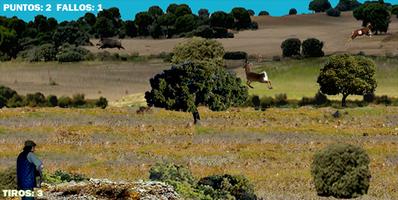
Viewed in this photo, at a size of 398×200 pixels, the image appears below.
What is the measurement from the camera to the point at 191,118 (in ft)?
262

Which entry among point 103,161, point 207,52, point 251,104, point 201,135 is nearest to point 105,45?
point 207,52

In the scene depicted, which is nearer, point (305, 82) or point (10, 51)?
point (305, 82)

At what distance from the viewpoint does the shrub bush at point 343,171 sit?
126 feet

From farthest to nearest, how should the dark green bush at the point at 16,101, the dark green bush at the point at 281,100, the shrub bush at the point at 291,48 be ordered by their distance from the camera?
the shrub bush at the point at 291,48 < the dark green bush at the point at 16,101 < the dark green bush at the point at 281,100

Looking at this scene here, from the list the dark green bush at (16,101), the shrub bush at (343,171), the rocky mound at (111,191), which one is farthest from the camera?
the dark green bush at (16,101)

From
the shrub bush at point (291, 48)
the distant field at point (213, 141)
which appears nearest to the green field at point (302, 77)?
the shrub bush at point (291, 48)

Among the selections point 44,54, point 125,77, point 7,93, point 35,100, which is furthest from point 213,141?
point 44,54

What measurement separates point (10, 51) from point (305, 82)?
3663 inches

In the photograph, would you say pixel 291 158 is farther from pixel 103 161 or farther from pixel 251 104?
pixel 251 104

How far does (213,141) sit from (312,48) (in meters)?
105

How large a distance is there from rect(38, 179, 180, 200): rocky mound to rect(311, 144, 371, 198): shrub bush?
23.0 meters

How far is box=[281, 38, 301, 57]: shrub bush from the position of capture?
165 metres

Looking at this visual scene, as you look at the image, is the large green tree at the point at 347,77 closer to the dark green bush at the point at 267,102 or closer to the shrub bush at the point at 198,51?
the dark green bush at the point at 267,102

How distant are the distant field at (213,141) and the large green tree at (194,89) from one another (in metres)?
1.54
